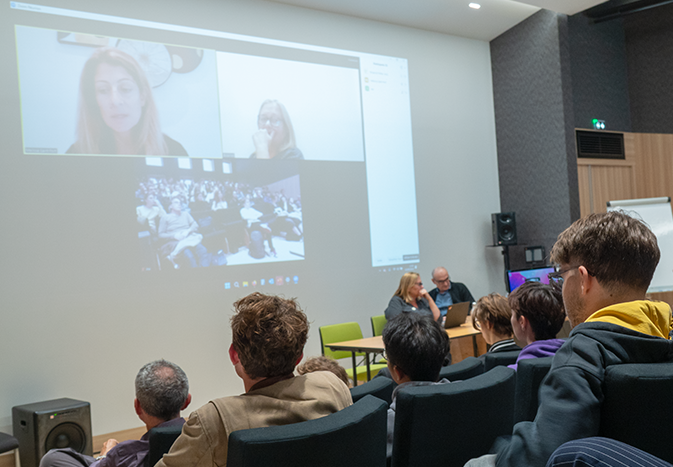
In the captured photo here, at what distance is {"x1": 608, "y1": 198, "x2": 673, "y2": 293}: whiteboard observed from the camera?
599 centimetres

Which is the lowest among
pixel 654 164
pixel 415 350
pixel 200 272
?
pixel 415 350

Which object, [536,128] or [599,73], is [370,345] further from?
[599,73]

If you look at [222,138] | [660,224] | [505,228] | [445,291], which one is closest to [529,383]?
[222,138]

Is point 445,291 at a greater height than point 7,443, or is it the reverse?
point 445,291

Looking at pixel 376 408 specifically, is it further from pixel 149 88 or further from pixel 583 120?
pixel 583 120

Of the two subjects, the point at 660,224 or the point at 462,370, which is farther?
the point at 660,224

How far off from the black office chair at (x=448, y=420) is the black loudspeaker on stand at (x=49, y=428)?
3036 millimetres

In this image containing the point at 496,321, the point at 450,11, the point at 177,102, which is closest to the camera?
the point at 496,321

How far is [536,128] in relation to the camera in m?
6.41

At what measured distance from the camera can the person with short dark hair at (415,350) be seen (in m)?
1.88

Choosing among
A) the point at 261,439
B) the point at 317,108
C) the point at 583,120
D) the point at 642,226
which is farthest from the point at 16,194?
the point at 583,120

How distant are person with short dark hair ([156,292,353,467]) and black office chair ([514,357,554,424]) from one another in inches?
25.3

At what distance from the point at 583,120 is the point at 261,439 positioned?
657 cm

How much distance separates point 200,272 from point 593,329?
160 inches
